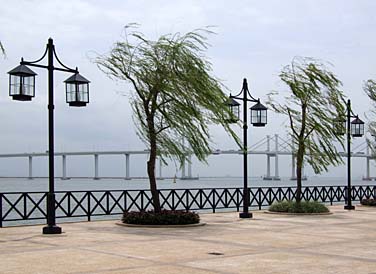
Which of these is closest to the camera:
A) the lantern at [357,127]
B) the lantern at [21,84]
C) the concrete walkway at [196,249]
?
the concrete walkway at [196,249]

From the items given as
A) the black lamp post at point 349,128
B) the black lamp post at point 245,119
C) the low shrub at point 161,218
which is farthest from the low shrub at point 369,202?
the low shrub at point 161,218

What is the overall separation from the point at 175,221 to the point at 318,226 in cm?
422

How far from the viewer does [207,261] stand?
11.7 meters

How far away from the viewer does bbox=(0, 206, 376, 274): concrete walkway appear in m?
11.0

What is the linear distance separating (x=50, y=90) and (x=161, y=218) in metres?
4.98

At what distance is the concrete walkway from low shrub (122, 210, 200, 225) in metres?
0.52

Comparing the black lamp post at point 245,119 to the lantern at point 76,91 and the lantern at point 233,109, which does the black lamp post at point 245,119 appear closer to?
the lantern at point 233,109

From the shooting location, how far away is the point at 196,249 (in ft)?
44.1

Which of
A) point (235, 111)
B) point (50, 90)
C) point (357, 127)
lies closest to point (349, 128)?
point (357, 127)

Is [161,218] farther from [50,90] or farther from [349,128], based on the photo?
[349,128]

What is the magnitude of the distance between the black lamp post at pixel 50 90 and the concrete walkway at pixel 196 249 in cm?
80

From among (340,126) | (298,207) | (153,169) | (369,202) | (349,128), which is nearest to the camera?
(153,169)

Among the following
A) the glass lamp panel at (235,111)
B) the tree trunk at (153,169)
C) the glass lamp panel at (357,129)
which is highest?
the glass lamp panel at (235,111)

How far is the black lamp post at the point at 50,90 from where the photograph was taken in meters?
16.0
